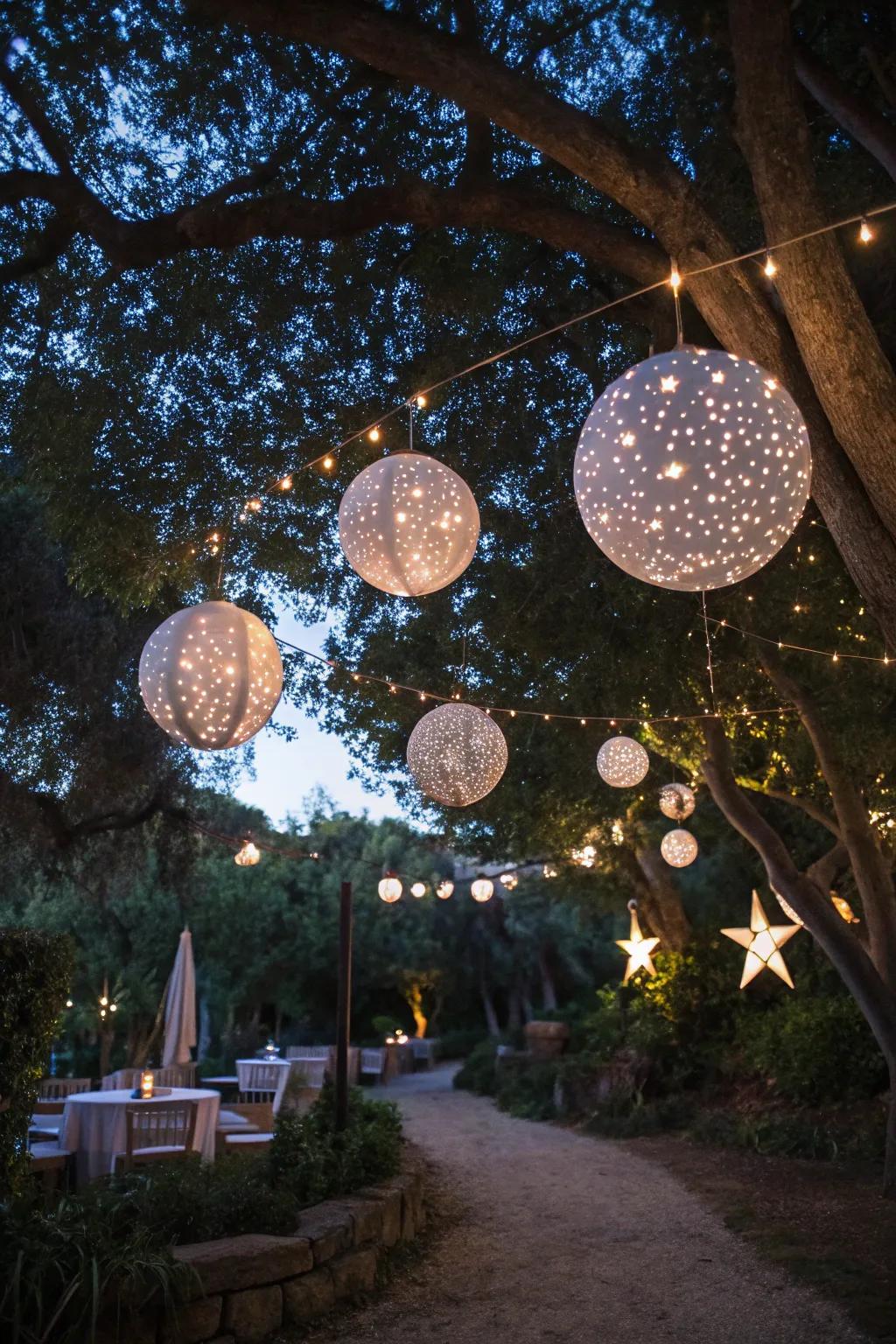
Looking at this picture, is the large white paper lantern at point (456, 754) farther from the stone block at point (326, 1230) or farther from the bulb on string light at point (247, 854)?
the bulb on string light at point (247, 854)

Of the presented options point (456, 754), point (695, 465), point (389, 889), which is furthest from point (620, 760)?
point (389, 889)

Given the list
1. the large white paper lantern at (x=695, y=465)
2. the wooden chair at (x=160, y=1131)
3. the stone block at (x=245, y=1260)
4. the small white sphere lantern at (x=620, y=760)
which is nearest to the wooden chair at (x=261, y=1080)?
the wooden chair at (x=160, y=1131)

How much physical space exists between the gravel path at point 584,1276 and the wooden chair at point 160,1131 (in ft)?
7.00

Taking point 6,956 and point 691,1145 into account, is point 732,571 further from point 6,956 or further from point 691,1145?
point 691,1145

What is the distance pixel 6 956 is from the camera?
5.02m

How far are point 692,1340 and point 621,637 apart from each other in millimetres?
4283

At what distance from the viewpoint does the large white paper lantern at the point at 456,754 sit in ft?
17.6

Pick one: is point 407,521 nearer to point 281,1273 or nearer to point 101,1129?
point 281,1273

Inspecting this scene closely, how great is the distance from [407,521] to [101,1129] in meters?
6.46

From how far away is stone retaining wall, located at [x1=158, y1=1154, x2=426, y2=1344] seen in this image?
4.34 metres

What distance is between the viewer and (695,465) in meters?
2.62

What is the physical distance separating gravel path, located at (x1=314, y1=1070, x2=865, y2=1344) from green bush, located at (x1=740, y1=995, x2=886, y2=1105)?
2.15 metres

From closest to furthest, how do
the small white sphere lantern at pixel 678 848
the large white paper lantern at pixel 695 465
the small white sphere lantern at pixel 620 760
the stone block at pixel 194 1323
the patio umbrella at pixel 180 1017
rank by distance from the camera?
1. the large white paper lantern at pixel 695 465
2. the stone block at pixel 194 1323
3. the small white sphere lantern at pixel 620 760
4. the small white sphere lantern at pixel 678 848
5. the patio umbrella at pixel 180 1017

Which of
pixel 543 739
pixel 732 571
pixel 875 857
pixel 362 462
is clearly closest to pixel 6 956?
pixel 362 462
